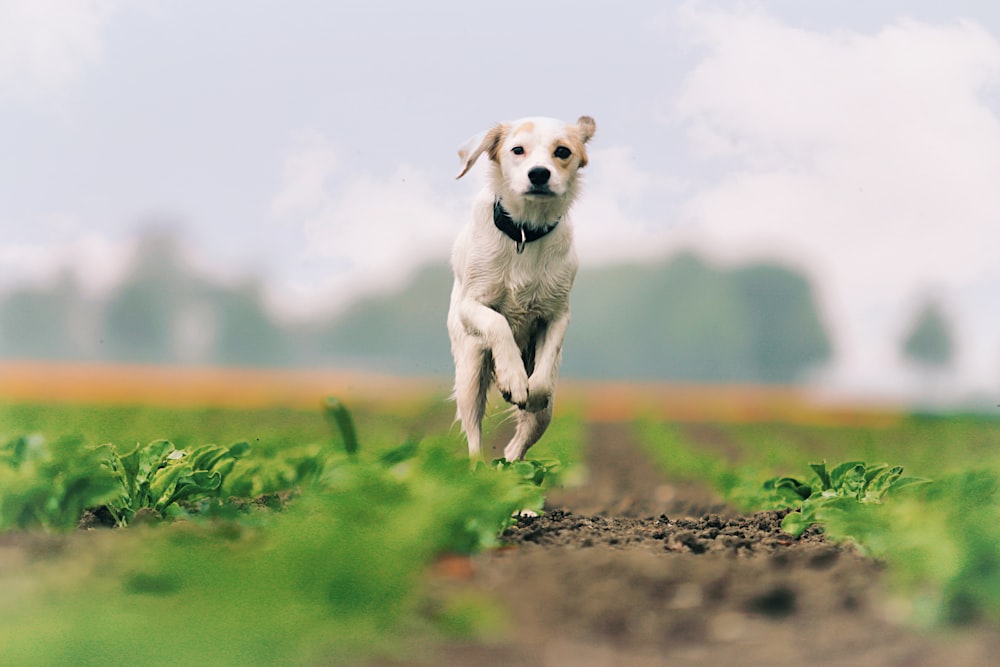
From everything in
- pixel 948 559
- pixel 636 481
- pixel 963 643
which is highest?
pixel 948 559

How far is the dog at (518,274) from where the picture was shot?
4.41 metres

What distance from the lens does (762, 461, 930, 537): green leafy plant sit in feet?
12.4

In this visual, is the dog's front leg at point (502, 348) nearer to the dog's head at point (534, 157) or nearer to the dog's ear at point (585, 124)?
the dog's head at point (534, 157)

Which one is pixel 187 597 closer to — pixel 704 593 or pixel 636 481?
pixel 704 593

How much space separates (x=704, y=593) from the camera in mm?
2342

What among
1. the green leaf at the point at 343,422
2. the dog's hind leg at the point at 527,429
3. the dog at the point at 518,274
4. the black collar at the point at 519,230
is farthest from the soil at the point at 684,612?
the black collar at the point at 519,230

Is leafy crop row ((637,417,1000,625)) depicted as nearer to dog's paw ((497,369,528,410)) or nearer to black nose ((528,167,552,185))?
dog's paw ((497,369,528,410))

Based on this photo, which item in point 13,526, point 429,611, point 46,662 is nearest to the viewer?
point 46,662

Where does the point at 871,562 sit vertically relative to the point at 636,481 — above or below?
above

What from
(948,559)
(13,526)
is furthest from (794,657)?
(13,526)

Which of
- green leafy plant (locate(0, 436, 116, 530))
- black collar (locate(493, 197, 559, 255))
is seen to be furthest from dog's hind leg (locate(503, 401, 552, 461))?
green leafy plant (locate(0, 436, 116, 530))

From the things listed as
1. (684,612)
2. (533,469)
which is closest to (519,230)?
(533,469)

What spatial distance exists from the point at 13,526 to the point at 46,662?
1.77 metres

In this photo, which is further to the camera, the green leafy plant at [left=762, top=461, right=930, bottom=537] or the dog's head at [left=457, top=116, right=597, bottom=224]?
the dog's head at [left=457, top=116, right=597, bottom=224]
